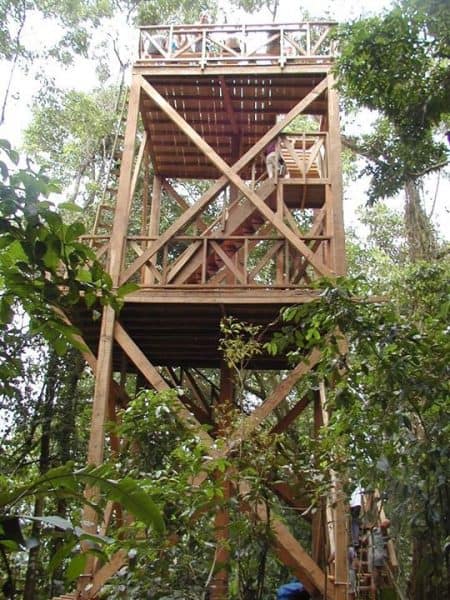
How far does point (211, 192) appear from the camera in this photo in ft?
24.9

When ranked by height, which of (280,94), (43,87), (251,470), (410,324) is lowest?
(251,470)

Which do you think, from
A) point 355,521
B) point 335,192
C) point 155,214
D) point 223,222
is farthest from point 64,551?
point 155,214

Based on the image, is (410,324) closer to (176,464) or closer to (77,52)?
(176,464)

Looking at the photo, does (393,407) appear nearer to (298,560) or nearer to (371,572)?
(298,560)

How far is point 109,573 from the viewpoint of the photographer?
19.7ft

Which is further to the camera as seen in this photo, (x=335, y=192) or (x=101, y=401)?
(x=335, y=192)

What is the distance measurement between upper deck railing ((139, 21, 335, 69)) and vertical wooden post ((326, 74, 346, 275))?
0.61 metres

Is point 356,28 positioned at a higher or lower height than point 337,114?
lower

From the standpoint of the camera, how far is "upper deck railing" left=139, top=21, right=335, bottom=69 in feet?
26.5

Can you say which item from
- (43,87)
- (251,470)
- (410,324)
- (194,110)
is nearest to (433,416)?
(410,324)

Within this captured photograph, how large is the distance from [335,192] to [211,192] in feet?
5.16

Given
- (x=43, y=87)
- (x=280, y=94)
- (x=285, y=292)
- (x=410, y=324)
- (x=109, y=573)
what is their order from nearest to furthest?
(x=410, y=324) < (x=109, y=573) < (x=285, y=292) < (x=280, y=94) < (x=43, y=87)

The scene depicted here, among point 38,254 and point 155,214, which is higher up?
point 155,214

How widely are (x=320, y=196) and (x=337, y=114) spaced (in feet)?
4.83
